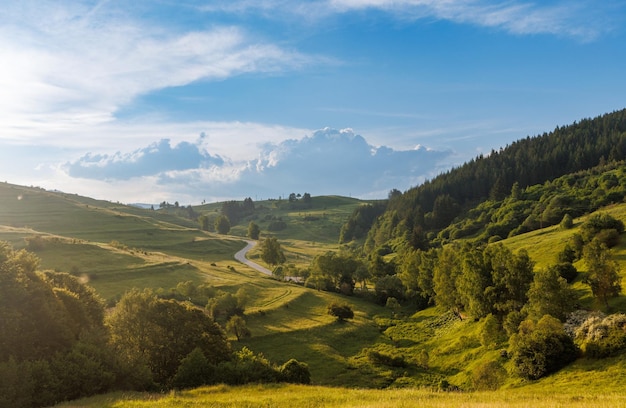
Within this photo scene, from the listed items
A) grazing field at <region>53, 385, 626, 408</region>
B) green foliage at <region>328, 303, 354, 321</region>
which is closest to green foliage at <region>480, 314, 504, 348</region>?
grazing field at <region>53, 385, 626, 408</region>

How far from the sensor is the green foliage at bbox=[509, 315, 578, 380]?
4278cm

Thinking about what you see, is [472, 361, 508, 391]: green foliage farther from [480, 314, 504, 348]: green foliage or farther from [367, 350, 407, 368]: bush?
[367, 350, 407, 368]: bush

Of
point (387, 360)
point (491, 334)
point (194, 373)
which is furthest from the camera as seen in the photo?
point (387, 360)

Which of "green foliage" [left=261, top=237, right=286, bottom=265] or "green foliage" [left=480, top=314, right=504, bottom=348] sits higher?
"green foliage" [left=261, top=237, right=286, bottom=265]

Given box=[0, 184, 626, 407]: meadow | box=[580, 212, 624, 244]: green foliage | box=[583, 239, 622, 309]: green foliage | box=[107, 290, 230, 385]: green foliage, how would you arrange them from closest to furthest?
box=[0, 184, 626, 407]: meadow
box=[107, 290, 230, 385]: green foliage
box=[583, 239, 622, 309]: green foliage
box=[580, 212, 624, 244]: green foliage

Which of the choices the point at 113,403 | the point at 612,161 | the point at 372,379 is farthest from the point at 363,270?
the point at 612,161

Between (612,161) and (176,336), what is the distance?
695ft

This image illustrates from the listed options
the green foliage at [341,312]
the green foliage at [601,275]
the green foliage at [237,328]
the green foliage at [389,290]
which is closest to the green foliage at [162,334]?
the green foliage at [237,328]

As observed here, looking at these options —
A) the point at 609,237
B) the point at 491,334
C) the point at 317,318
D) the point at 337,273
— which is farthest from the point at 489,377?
the point at 337,273

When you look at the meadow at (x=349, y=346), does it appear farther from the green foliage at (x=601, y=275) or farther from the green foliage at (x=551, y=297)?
the green foliage at (x=551, y=297)

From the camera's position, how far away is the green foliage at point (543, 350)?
42.8 meters

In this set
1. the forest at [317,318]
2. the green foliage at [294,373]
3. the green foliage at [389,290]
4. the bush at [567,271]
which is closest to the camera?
the forest at [317,318]

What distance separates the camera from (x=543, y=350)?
1697 inches

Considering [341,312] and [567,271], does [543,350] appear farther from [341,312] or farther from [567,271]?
[341,312]
